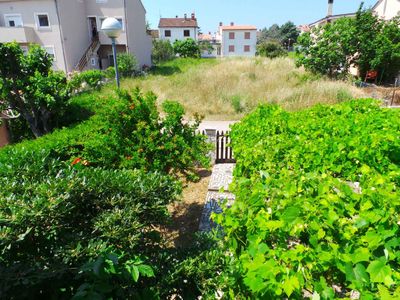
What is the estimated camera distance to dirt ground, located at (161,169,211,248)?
5.04 meters

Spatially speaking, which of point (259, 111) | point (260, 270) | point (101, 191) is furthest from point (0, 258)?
point (259, 111)

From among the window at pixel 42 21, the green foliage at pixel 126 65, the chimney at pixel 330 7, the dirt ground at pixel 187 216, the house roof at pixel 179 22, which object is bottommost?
the dirt ground at pixel 187 216

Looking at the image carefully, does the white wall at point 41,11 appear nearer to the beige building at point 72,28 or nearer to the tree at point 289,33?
the beige building at point 72,28

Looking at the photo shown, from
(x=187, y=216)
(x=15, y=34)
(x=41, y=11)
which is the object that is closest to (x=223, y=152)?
(x=187, y=216)

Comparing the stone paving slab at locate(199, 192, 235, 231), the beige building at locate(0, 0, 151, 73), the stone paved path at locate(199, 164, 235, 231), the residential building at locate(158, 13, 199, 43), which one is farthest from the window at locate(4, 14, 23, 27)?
the residential building at locate(158, 13, 199, 43)

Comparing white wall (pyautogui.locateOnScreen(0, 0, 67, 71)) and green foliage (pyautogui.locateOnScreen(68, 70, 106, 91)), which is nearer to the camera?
green foliage (pyautogui.locateOnScreen(68, 70, 106, 91))

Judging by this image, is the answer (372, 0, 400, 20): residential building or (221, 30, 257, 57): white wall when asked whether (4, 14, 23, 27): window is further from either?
(221, 30, 257, 57): white wall

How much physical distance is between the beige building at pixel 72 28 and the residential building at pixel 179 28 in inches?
916

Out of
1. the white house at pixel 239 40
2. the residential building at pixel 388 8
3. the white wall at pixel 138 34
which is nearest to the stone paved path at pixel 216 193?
the residential building at pixel 388 8

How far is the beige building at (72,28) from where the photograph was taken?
72.1ft

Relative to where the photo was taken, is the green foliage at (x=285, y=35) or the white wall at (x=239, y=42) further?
the green foliage at (x=285, y=35)

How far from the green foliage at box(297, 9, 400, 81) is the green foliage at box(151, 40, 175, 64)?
20.4m

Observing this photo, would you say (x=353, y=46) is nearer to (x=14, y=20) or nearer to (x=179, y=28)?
(x=14, y=20)

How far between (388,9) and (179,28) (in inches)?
1428
